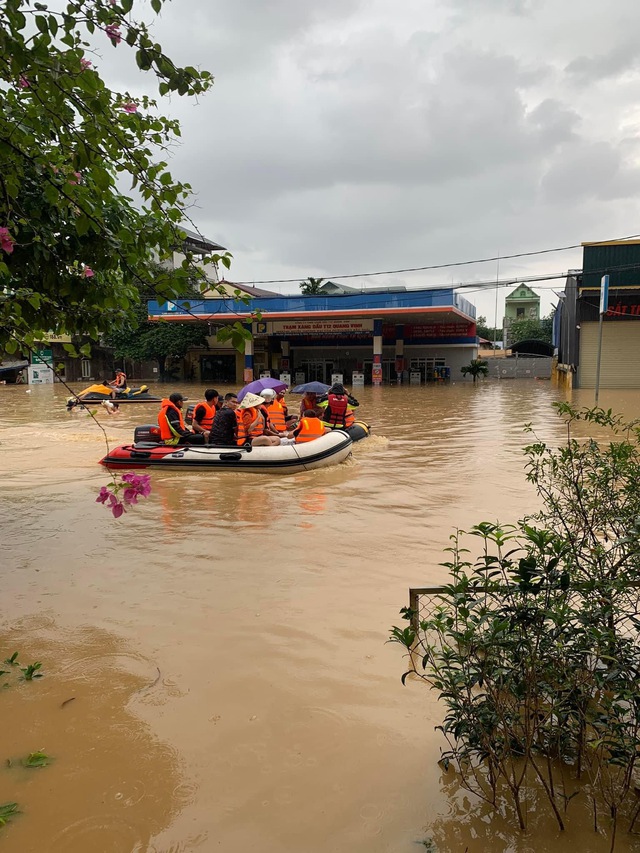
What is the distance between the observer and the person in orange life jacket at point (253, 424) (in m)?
9.61

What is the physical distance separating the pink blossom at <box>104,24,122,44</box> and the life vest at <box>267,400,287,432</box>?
7846 millimetres

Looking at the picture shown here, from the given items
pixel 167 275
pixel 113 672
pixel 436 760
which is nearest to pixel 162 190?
pixel 167 275

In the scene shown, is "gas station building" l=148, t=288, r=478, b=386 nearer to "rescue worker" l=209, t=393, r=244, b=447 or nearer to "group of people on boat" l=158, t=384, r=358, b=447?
"group of people on boat" l=158, t=384, r=358, b=447

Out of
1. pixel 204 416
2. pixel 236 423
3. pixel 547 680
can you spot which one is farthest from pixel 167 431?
pixel 547 680

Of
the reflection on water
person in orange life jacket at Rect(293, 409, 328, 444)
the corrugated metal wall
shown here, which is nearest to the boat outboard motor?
person in orange life jacket at Rect(293, 409, 328, 444)

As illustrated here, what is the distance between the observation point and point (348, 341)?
34.7 metres

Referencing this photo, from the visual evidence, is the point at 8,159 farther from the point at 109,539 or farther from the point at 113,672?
the point at 109,539

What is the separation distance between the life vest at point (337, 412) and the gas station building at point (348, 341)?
16.9m

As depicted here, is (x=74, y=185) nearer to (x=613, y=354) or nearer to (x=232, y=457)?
(x=232, y=457)

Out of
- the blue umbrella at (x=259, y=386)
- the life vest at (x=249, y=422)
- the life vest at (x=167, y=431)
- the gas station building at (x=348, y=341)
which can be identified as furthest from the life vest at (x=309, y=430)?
the gas station building at (x=348, y=341)

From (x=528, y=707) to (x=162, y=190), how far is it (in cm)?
274

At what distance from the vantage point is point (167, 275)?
297cm

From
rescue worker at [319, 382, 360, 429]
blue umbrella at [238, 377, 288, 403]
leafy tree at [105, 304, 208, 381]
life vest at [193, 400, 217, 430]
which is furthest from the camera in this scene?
leafy tree at [105, 304, 208, 381]

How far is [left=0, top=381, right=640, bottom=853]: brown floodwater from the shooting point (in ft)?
7.91
